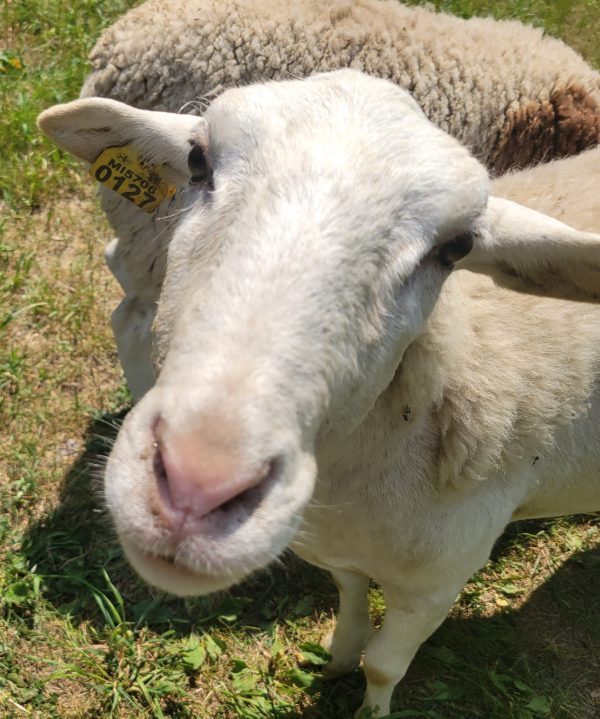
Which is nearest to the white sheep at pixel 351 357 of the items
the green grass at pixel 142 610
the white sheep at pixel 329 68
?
the green grass at pixel 142 610

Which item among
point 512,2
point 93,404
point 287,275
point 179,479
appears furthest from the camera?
point 512,2

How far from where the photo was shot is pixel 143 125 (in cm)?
268

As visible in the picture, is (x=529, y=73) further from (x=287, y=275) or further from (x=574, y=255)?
(x=287, y=275)

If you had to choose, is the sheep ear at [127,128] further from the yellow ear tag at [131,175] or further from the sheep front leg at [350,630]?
the sheep front leg at [350,630]

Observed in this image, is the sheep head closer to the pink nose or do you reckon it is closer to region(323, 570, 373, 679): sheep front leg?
the pink nose

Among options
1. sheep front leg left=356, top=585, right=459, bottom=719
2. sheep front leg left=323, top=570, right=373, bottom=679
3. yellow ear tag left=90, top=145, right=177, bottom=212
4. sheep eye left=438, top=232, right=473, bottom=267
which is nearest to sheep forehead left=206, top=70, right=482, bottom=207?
sheep eye left=438, top=232, right=473, bottom=267

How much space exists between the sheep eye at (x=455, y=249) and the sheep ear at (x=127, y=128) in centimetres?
96

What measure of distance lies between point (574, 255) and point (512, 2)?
6.20 metres

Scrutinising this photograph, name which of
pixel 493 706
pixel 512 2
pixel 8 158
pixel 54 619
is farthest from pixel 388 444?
pixel 512 2

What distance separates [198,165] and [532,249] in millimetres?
1090

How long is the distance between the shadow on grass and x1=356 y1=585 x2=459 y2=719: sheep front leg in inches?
16.3

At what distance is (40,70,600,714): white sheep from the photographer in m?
1.69

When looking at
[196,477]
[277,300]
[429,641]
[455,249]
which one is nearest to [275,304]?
[277,300]

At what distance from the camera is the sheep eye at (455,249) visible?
2.22 metres
